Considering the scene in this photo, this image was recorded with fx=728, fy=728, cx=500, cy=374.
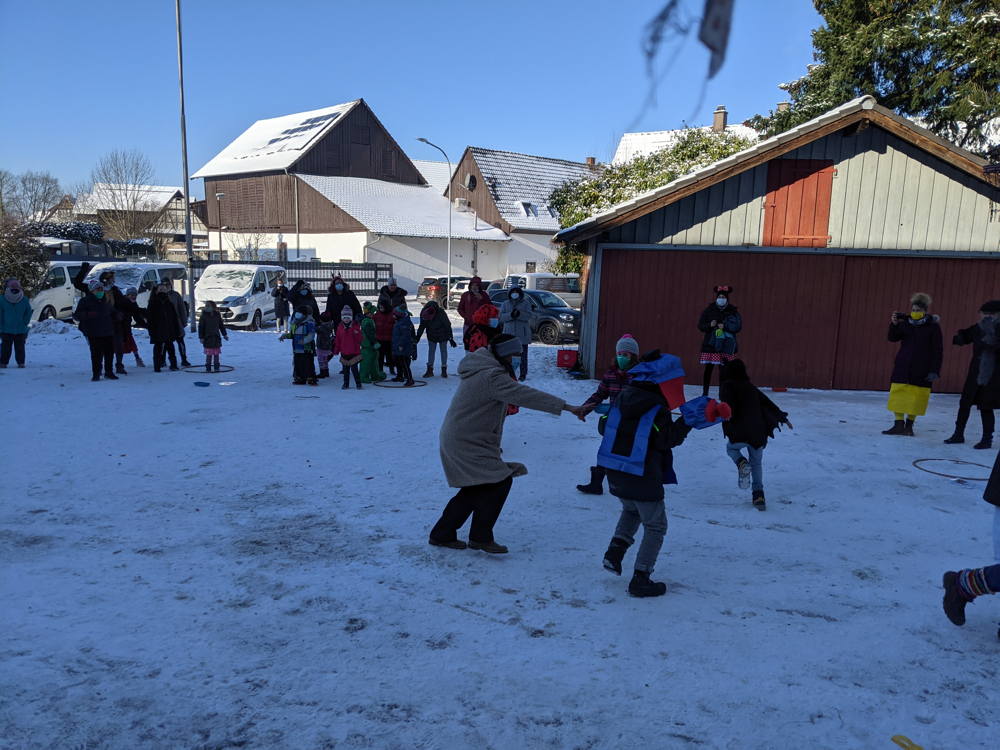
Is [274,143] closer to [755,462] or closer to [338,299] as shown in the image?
[338,299]

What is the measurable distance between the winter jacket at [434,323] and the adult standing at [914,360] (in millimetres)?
7012

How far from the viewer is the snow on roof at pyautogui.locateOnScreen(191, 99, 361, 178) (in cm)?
4522

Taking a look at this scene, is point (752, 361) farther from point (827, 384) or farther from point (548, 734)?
point (548, 734)

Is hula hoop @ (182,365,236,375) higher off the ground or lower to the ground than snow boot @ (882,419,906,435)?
lower

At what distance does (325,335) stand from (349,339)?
29.4 inches

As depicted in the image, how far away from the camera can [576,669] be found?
3676 mm

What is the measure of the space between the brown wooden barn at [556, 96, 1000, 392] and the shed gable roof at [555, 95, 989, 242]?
30mm

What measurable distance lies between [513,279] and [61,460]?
1750 centimetres

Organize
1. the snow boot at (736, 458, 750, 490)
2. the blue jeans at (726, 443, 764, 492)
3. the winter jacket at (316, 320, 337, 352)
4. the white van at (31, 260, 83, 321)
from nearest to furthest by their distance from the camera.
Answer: the blue jeans at (726, 443, 764, 492)
the snow boot at (736, 458, 750, 490)
the winter jacket at (316, 320, 337, 352)
the white van at (31, 260, 83, 321)

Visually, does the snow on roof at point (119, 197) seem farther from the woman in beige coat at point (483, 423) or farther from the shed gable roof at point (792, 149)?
the woman in beige coat at point (483, 423)

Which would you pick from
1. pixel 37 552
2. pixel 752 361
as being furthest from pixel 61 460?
pixel 752 361

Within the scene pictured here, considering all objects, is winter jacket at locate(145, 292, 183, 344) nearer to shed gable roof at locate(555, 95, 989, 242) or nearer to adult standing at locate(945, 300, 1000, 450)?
shed gable roof at locate(555, 95, 989, 242)

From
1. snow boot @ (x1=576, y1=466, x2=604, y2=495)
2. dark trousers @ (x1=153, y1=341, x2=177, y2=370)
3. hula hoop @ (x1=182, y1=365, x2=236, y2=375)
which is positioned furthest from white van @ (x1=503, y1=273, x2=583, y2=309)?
snow boot @ (x1=576, y1=466, x2=604, y2=495)

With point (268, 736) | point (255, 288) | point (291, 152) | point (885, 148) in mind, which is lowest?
point (268, 736)
